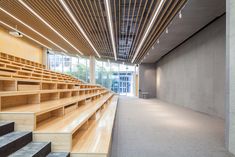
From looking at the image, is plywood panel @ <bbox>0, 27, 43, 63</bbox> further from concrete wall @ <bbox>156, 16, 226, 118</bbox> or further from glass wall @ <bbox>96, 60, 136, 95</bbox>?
concrete wall @ <bbox>156, 16, 226, 118</bbox>

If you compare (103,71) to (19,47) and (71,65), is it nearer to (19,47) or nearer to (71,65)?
(71,65)

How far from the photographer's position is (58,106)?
10.2 ft

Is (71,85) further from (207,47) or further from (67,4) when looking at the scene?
(207,47)

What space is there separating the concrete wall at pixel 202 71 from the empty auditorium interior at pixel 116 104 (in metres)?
0.04

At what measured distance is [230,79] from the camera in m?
3.08

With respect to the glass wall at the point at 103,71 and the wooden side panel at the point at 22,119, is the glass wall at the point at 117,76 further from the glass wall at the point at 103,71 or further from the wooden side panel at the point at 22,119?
the wooden side panel at the point at 22,119

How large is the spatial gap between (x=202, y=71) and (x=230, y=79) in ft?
15.9

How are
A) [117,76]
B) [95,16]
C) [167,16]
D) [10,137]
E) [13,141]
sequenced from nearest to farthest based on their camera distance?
[13,141]
[10,137]
[167,16]
[95,16]
[117,76]

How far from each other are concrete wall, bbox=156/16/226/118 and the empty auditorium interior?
4cm

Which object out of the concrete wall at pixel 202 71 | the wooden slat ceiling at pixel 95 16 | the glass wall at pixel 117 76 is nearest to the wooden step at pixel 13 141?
the wooden slat ceiling at pixel 95 16

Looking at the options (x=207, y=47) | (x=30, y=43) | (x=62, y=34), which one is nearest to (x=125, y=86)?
(x=30, y=43)

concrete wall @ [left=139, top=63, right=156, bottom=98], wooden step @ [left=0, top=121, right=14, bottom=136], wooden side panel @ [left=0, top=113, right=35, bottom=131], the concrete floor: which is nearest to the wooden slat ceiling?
the concrete floor

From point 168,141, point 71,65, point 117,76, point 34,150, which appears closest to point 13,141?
point 34,150

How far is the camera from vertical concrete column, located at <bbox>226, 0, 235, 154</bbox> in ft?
9.84
